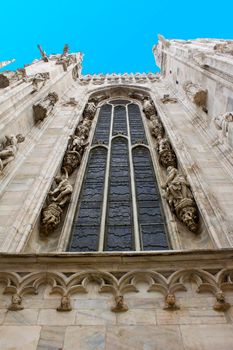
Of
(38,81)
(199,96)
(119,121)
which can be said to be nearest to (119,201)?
(199,96)

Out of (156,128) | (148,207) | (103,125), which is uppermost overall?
(103,125)

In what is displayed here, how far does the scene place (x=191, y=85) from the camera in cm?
1409

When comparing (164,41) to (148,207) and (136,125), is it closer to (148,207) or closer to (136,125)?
(136,125)

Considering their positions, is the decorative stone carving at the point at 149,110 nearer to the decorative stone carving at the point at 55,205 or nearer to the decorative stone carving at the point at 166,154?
the decorative stone carving at the point at 166,154

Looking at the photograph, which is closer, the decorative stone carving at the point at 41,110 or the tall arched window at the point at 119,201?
the tall arched window at the point at 119,201

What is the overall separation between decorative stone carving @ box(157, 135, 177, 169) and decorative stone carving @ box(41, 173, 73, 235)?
3.09 metres

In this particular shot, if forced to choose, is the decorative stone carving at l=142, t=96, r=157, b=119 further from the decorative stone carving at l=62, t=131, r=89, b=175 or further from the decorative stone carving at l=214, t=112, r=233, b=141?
the decorative stone carving at l=214, t=112, r=233, b=141

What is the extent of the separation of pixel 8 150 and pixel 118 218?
10.9 ft

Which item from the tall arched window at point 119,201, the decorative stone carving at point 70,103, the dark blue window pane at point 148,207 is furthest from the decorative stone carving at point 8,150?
the decorative stone carving at point 70,103

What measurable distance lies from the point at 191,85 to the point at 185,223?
8243 millimetres

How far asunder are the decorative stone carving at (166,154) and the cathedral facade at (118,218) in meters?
0.04

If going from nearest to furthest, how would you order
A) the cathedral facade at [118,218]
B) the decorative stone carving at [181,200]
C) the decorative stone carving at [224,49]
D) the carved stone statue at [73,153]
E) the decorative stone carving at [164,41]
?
the cathedral facade at [118,218], the decorative stone carving at [181,200], the carved stone statue at [73,153], the decorative stone carving at [224,49], the decorative stone carving at [164,41]

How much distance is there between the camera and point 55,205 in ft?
26.4

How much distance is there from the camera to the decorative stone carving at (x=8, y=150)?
28.4 ft
